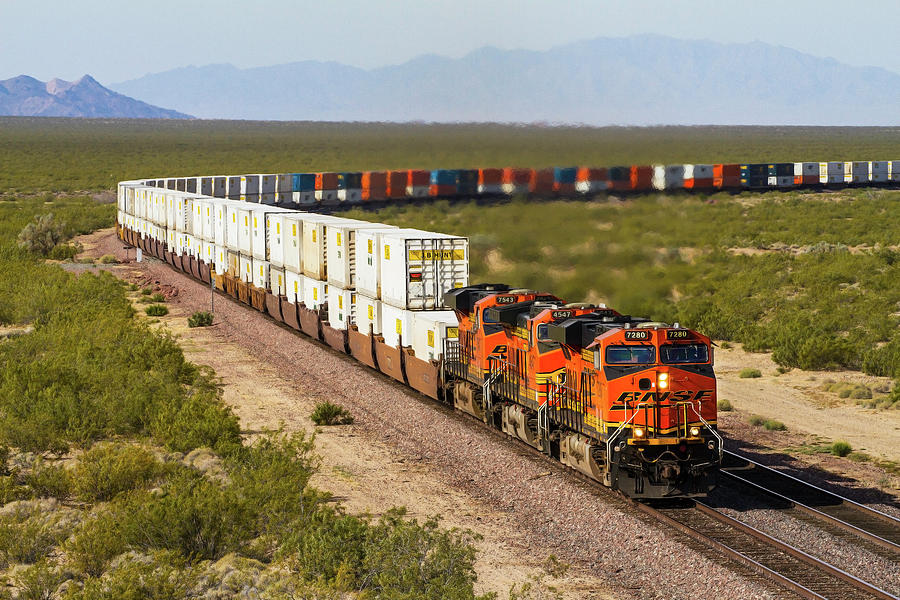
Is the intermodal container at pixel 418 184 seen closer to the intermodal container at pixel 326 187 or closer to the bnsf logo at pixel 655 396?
the intermodal container at pixel 326 187

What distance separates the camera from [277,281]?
131ft

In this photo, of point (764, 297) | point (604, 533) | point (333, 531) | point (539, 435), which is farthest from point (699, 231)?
point (333, 531)

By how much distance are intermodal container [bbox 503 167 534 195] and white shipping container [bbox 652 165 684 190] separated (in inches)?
262

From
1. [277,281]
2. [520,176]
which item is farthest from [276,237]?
[520,176]

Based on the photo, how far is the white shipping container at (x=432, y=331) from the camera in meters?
26.6

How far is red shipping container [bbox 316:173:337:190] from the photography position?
86.8 m

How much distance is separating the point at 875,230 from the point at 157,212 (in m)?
43.3

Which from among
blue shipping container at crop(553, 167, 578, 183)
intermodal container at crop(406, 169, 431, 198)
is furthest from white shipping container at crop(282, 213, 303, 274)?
intermodal container at crop(406, 169, 431, 198)

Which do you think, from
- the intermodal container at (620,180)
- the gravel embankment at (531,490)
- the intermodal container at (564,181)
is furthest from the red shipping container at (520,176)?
the gravel embankment at (531,490)

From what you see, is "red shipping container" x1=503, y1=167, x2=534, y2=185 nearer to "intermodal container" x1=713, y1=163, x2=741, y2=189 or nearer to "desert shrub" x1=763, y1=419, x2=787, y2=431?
"desert shrub" x1=763, y1=419, x2=787, y2=431

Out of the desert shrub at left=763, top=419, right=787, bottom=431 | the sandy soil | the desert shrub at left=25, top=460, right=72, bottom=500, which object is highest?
the desert shrub at left=25, top=460, right=72, bottom=500

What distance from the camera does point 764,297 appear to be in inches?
1790

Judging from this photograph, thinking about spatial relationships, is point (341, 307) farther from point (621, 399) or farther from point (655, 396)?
point (655, 396)

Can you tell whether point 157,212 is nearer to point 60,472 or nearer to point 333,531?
point 60,472
